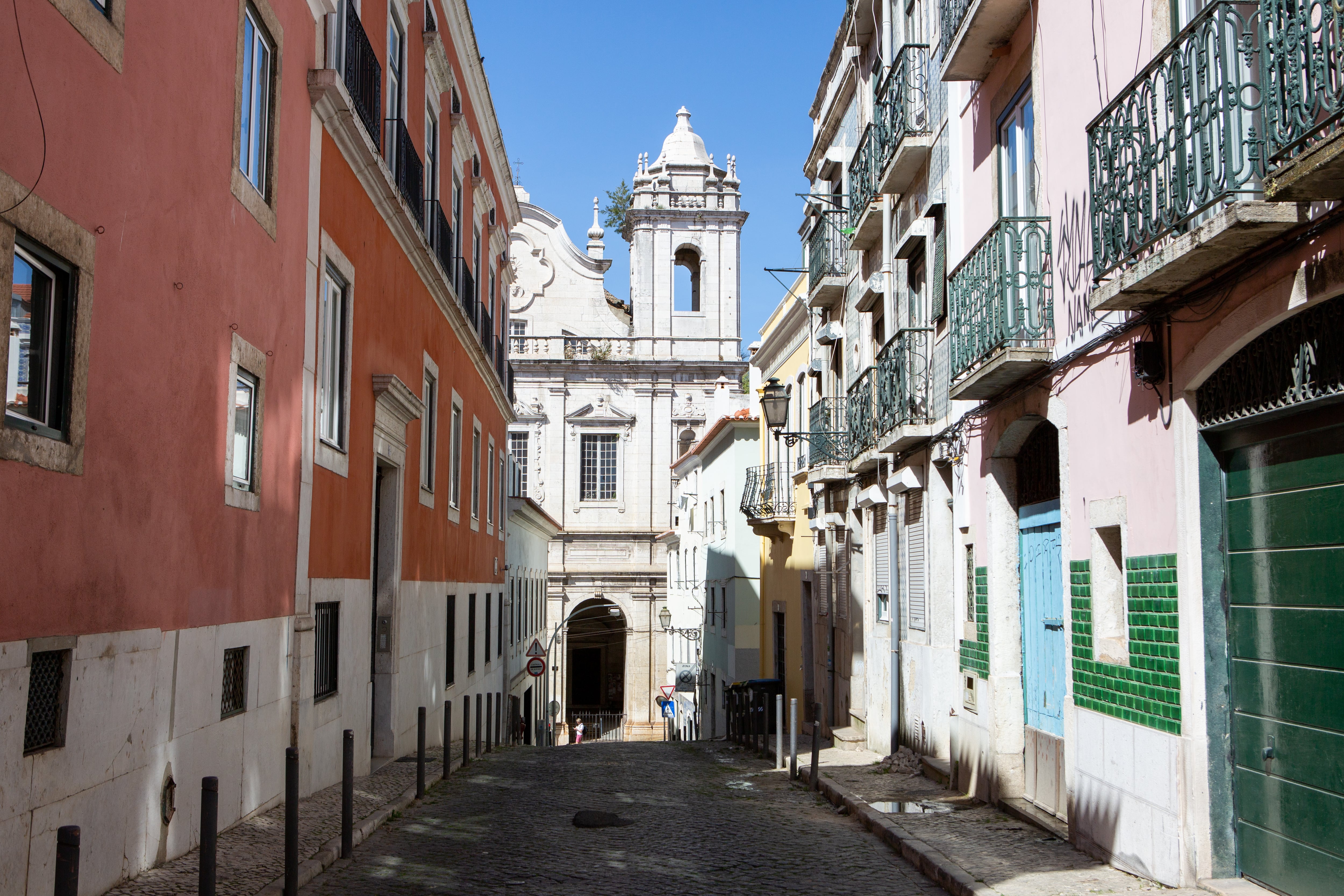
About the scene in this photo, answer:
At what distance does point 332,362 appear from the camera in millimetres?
11703

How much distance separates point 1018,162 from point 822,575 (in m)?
11.1

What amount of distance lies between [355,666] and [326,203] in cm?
442

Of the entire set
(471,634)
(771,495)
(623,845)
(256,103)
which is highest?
(256,103)

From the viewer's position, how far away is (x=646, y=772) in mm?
15227

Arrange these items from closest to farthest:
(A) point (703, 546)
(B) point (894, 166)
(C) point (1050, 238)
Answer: (C) point (1050, 238) → (B) point (894, 166) → (A) point (703, 546)

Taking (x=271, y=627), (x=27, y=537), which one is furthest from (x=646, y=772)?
(x=27, y=537)

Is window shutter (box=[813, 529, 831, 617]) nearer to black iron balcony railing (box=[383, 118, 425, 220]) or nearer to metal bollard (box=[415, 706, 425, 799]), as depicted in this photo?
black iron balcony railing (box=[383, 118, 425, 220])

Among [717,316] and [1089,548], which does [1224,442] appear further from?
[717,316]

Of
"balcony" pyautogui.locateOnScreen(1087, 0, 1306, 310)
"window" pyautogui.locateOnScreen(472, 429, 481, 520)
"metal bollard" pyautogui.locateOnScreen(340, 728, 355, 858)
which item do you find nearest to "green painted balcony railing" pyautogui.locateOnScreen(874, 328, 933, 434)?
"balcony" pyautogui.locateOnScreen(1087, 0, 1306, 310)

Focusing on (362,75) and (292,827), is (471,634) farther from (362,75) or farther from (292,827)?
(292,827)

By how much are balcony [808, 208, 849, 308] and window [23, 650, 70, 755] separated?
13.8 meters

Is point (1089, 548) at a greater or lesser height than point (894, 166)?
lesser

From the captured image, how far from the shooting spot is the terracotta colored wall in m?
5.50

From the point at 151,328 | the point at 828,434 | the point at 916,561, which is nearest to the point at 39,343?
the point at 151,328
